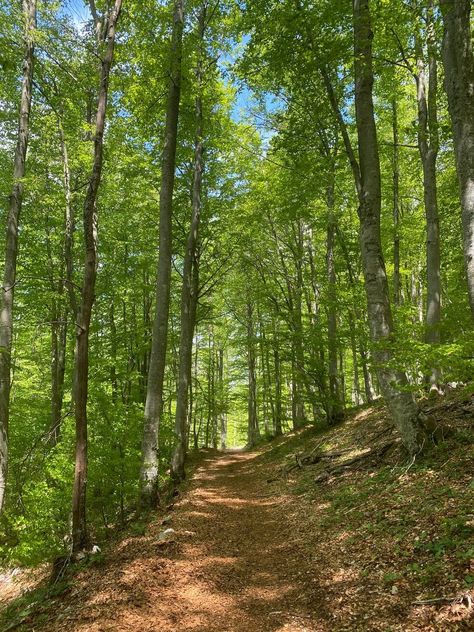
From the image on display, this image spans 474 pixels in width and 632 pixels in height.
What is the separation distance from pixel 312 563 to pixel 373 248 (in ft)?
16.6

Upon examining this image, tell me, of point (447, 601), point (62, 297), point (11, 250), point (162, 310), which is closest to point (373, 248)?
point (162, 310)

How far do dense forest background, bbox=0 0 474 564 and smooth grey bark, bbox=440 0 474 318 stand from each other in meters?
0.02

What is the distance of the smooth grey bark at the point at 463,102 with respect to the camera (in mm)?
4383

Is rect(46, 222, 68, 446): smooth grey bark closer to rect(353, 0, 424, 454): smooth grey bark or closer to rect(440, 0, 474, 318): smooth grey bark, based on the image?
rect(353, 0, 424, 454): smooth grey bark

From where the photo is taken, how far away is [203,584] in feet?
15.4

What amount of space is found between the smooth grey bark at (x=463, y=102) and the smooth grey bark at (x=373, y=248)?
214cm

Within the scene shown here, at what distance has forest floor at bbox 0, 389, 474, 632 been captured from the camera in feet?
11.8

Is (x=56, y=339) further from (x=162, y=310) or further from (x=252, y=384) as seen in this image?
(x=252, y=384)

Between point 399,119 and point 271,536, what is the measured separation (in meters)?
16.1

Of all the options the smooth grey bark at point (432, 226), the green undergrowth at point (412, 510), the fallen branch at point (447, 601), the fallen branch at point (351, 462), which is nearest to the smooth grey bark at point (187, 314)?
the green undergrowth at point (412, 510)

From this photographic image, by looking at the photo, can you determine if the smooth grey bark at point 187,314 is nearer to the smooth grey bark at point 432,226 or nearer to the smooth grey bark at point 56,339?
the smooth grey bark at point 56,339

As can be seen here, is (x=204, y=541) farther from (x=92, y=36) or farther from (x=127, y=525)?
(x=92, y=36)

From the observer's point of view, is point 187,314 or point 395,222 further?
point 395,222

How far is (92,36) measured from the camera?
9.45 metres
